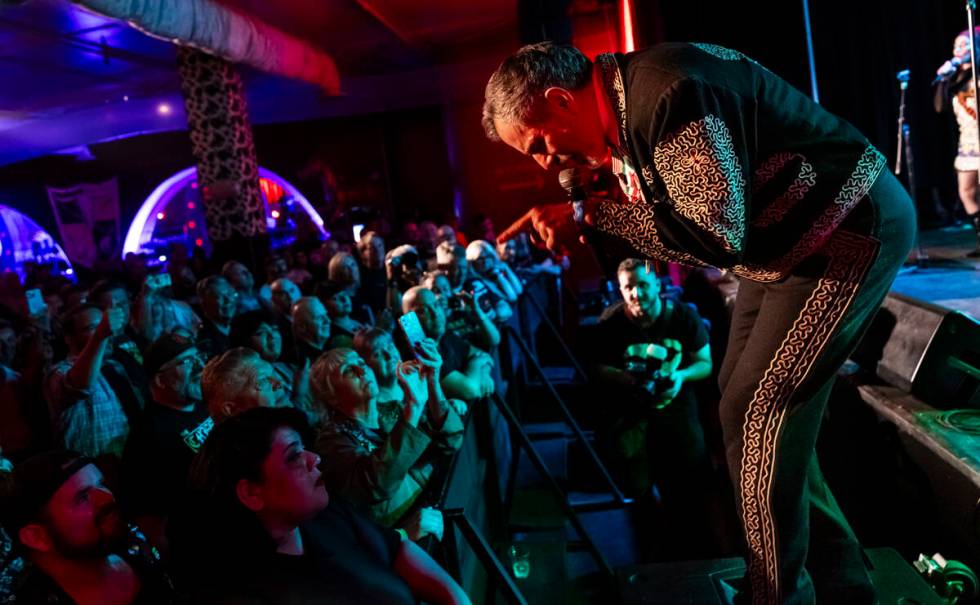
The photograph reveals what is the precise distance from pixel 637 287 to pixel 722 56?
8.83 feet

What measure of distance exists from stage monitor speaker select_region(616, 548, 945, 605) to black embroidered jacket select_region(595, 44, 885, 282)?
1.05m

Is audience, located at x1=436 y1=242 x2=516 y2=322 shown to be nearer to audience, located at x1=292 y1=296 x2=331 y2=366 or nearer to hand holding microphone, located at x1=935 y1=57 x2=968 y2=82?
audience, located at x1=292 y1=296 x2=331 y2=366

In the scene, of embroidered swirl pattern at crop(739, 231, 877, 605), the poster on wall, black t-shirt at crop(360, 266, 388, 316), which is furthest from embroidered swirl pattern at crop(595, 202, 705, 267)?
the poster on wall

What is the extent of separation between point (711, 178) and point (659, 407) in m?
2.84

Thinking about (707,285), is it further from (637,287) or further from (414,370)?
(414,370)

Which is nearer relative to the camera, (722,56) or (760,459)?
(722,56)

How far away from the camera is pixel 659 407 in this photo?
13.5 ft

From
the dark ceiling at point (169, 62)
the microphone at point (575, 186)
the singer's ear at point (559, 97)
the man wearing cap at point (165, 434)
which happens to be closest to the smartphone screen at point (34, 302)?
the man wearing cap at point (165, 434)

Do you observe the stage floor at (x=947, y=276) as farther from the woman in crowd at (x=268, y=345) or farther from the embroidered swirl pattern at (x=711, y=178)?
the woman in crowd at (x=268, y=345)

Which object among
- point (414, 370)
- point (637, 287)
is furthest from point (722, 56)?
point (637, 287)

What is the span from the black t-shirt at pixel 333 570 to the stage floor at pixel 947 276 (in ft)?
9.42

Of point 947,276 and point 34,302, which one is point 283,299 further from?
point 947,276

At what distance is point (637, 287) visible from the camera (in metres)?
4.21

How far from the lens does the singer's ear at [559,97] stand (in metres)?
1.62
